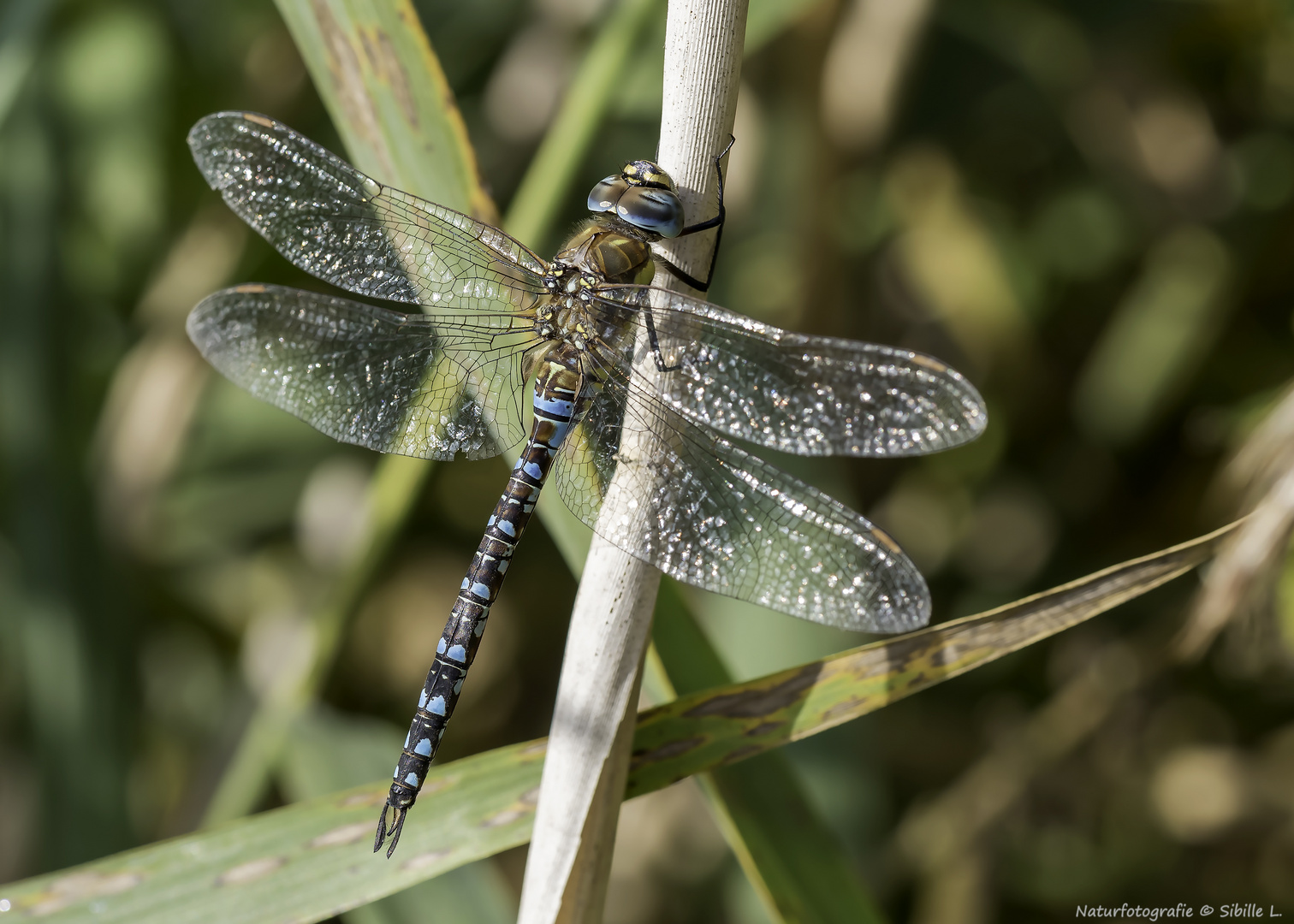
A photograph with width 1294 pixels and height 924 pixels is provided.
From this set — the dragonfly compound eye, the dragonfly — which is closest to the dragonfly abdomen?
the dragonfly

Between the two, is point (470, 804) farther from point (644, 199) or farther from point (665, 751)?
point (644, 199)

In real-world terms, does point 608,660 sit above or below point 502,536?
above

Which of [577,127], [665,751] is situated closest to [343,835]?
[665,751]

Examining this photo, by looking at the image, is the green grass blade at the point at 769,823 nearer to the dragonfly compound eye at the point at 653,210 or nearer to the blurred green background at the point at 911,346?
the dragonfly compound eye at the point at 653,210

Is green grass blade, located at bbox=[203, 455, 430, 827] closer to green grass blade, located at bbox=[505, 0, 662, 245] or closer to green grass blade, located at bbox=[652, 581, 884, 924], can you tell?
green grass blade, located at bbox=[505, 0, 662, 245]

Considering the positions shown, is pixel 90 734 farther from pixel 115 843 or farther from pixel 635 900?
pixel 635 900
